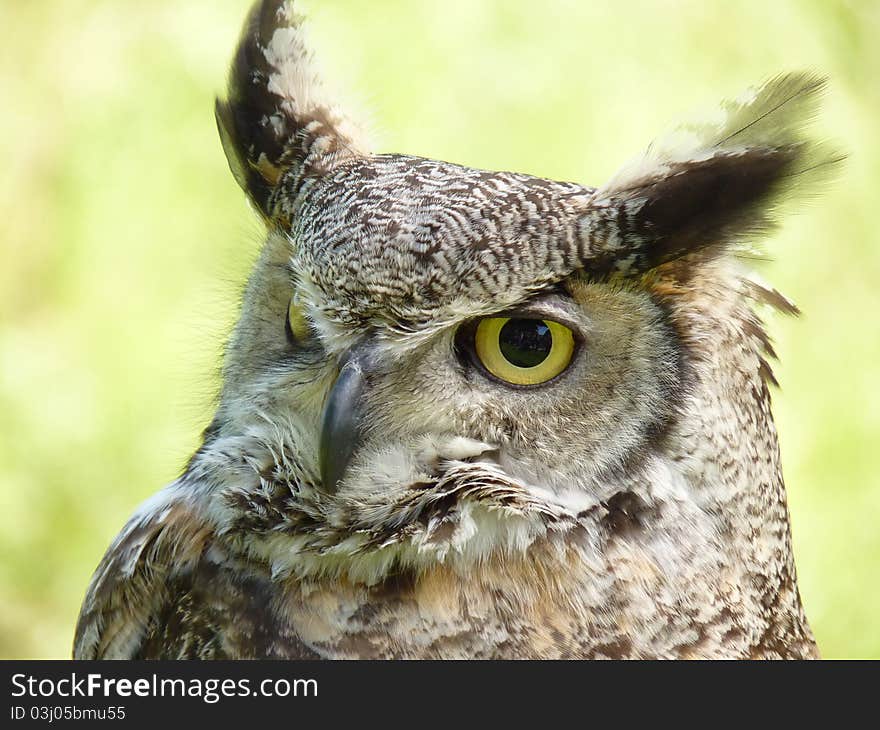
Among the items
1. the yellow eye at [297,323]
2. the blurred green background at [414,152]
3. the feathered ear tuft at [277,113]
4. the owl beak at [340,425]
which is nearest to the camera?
the owl beak at [340,425]

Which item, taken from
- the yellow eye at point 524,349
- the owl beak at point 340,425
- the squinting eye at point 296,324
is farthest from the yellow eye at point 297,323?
the yellow eye at point 524,349

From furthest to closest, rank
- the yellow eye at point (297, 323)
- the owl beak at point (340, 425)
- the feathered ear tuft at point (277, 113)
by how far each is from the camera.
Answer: the feathered ear tuft at point (277, 113)
the yellow eye at point (297, 323)
the owl beak at point (340, 425)

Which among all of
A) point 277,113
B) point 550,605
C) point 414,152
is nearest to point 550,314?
point 550,605

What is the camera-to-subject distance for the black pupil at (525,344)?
1.44 m

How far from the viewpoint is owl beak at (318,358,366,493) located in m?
1.41

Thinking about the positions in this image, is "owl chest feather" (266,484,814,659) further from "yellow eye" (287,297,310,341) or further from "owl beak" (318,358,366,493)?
"yellow eye" (287,297,310,341)

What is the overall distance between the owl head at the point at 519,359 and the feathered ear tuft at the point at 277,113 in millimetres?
169

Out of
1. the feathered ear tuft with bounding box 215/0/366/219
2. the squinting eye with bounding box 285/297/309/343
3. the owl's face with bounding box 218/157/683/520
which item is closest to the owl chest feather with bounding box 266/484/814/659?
the owl's face with bounding box 218/157/683/520

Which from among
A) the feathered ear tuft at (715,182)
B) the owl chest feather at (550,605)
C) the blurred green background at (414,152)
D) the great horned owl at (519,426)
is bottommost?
the owl chest feather at (550,605)

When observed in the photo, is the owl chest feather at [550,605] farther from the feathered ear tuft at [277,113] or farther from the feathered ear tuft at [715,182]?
the feathered ear tuft at [277,113]

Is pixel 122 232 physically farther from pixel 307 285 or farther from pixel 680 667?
pixel 680 667

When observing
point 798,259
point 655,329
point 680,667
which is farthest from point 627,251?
point 798,259

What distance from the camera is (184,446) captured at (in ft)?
6.26

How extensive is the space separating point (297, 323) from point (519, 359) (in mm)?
347
